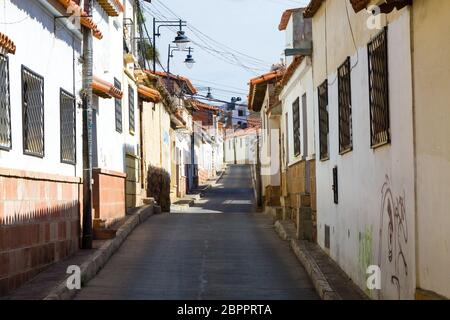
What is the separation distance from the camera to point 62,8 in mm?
14156

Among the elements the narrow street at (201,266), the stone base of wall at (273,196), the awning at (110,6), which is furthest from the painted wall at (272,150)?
the awning at (110,6)

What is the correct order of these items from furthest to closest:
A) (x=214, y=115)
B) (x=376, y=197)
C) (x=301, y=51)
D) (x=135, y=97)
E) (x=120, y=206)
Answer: (x=214, y=115) → (x=135, y=97) → (x=120, y=206) → (x=301, y=51) → (x=376, y=197)

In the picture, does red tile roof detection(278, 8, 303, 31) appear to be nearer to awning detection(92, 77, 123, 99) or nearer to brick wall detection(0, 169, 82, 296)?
awning detection(92, 77, 123, 99)

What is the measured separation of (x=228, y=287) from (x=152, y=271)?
2.03 m

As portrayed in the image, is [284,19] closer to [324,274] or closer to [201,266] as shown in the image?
[201,266]

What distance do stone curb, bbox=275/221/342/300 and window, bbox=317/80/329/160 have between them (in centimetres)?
181

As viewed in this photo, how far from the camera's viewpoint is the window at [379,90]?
32.2 feet

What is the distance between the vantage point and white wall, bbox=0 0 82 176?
38.3ft

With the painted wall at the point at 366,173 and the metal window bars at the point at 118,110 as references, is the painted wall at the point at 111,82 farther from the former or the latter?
the painted wall at the point at 366,173

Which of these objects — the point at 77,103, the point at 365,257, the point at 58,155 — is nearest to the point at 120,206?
the point at 77,103

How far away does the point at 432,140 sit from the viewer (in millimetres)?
7773

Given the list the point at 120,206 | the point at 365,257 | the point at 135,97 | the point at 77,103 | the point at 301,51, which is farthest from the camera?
the point at 135,97

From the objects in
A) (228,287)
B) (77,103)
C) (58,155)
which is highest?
(77,103)

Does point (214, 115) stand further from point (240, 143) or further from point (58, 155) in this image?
point (58, 155)
